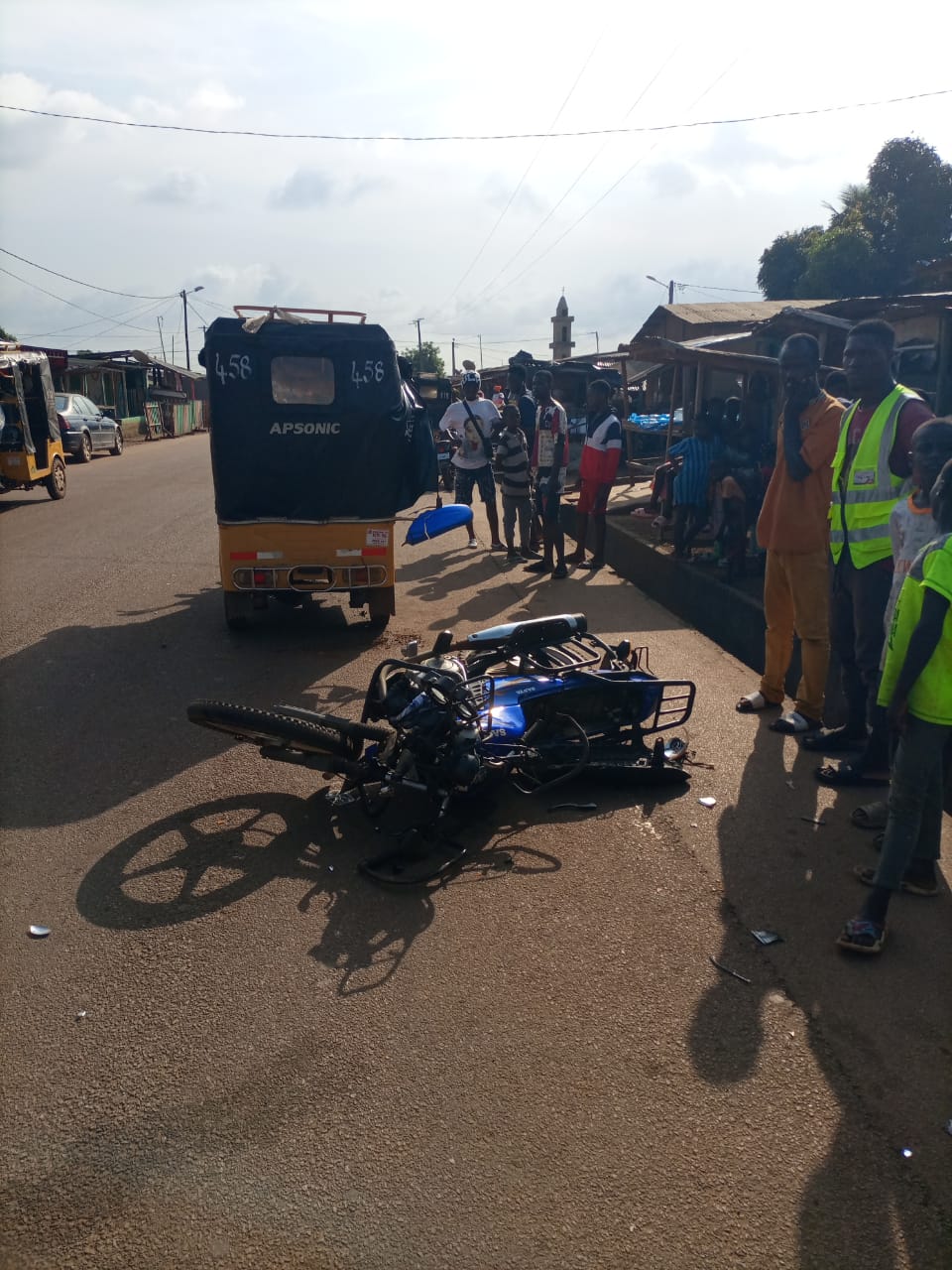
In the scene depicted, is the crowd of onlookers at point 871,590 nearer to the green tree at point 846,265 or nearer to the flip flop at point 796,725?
the flip flop at point 796,725

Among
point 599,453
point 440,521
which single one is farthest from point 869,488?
point 599,453

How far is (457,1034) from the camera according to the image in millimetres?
3219

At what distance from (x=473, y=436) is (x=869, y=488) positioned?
24.4 feet

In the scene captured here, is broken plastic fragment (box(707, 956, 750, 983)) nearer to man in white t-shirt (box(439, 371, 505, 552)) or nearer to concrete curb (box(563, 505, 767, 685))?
concrete curb (box(563, 505, 767, 685))

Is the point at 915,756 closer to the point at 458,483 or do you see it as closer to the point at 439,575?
the point at 439,575

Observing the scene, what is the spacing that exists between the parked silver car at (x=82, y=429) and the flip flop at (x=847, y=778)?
2297 cm

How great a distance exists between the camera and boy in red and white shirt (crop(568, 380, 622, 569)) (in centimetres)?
1037

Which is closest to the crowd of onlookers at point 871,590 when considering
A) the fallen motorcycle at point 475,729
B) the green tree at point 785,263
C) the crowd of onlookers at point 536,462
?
the fallen motorcycle at point 475,729

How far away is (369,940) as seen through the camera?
3742mm

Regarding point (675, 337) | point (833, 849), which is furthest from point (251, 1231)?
point (675, 337)

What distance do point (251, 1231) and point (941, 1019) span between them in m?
2.30

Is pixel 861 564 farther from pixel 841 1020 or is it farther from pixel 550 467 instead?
pixel 550 467

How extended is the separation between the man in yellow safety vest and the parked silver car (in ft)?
74.2

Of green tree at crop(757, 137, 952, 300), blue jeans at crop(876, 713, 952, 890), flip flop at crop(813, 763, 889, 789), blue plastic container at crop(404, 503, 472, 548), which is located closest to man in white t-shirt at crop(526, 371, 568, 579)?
blue plastic container at crop(404, 503, 472, 548)
